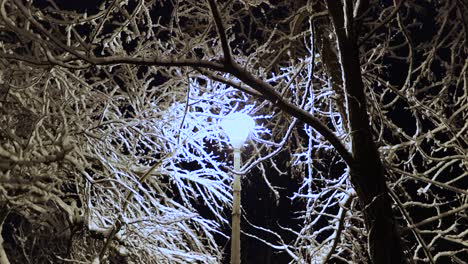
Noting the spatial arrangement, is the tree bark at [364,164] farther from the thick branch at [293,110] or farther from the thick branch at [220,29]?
the thick branch at [220,29]

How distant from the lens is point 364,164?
415 cm

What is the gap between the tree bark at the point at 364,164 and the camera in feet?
13.2

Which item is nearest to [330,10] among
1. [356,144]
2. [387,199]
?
[356,144]

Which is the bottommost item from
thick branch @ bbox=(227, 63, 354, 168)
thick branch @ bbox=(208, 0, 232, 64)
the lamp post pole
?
the lamp post pole

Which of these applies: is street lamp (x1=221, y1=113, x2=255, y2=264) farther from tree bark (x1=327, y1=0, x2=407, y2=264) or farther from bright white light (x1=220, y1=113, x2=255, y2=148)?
tree bark (x1=327, y1=0, x2=407, y2=264)

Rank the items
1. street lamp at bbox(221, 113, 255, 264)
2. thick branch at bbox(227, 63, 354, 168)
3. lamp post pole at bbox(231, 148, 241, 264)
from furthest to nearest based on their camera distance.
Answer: street lamp at bbox(221, 113, 255, 264)
lamp post pole at bbox(231, 148, 241, 264)
thick branch at bbox(227, 63, 354, 168)

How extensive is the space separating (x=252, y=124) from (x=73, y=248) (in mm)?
4346

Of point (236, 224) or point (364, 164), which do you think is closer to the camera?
point (364, 164)

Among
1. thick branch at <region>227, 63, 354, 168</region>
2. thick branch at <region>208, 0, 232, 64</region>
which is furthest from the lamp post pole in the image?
thick branch at <region>208, 0, 232, 64</region>

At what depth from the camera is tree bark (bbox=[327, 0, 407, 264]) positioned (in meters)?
4.02

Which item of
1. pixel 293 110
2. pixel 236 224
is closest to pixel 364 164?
pixel 293 110

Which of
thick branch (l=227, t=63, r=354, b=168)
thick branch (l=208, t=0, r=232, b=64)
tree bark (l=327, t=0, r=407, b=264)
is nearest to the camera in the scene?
thick branch (l=208, t=0, r=232, b=64)

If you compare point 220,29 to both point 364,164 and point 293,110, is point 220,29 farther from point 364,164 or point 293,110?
point 364,164

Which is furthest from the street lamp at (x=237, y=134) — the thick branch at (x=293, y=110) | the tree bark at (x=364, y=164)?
the tree bark at (x=364, y=164)
